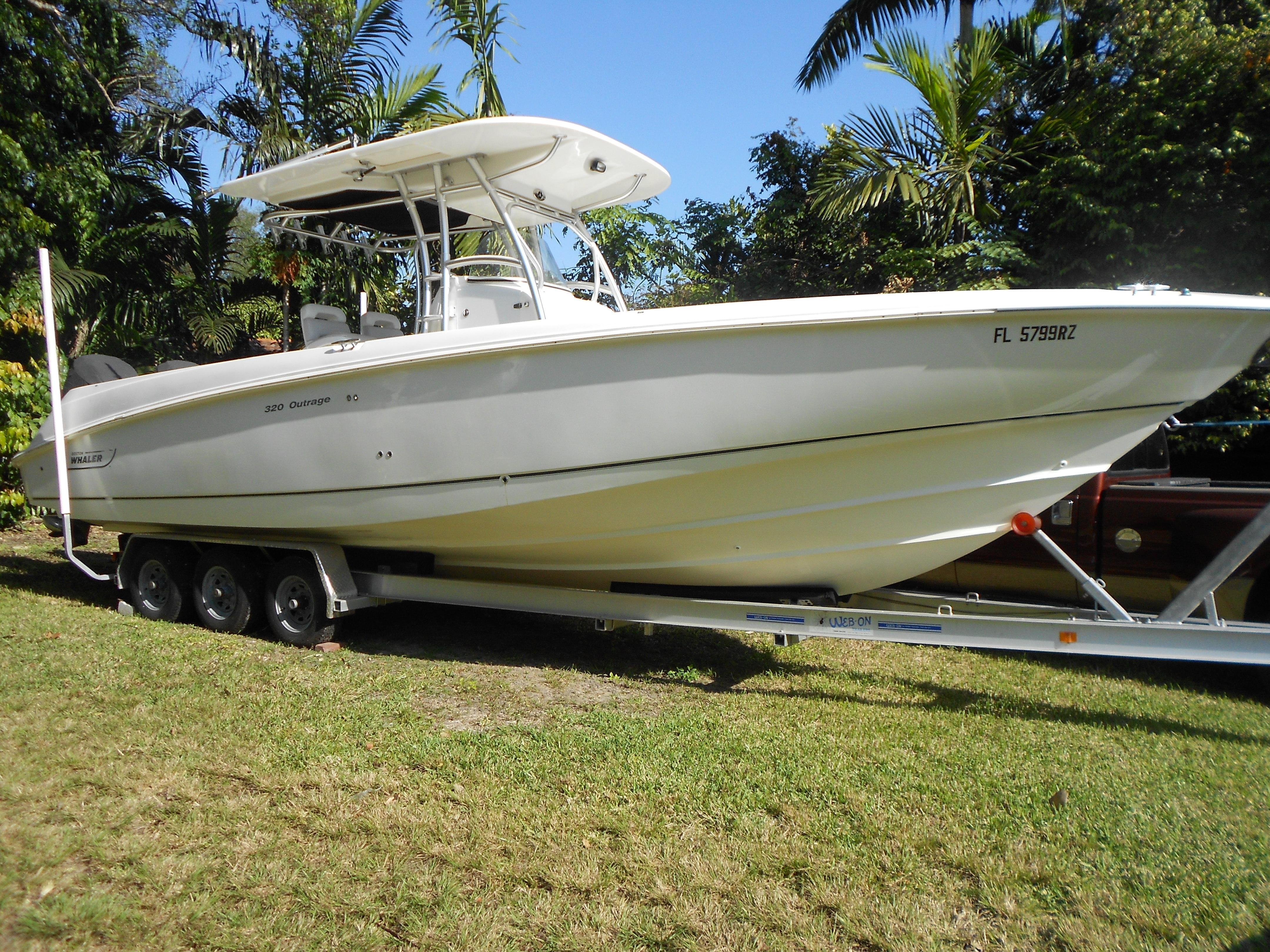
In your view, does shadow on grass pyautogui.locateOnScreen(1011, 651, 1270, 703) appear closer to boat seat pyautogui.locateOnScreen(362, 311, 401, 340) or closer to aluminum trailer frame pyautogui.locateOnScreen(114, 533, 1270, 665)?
aluminum trailer frame pyautogui.locateOnScreen(114, 533, 1270, 665)

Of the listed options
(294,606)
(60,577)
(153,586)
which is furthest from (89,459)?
(60,577)

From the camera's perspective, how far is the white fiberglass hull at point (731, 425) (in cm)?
394

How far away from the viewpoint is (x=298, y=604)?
5914mm

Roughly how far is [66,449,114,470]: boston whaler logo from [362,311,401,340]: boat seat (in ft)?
7.27

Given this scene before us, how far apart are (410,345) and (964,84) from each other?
7003 millimetres

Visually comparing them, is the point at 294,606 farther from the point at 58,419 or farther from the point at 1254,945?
the point at 1254,945

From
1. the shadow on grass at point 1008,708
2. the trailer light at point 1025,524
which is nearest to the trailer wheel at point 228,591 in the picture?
the shadow on grass at point 1008,708

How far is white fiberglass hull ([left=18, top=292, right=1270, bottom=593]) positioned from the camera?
3941 millimetres

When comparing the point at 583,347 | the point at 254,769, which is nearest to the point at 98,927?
the point at 254,769

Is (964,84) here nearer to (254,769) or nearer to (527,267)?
(527,267)

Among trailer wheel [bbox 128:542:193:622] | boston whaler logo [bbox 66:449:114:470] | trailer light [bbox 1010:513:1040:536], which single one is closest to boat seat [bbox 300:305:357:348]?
boston whaler logo [bbox 66:449:114:470]

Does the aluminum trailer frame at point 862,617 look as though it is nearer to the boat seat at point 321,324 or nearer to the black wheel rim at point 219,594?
the black wheel rim at point 219,594

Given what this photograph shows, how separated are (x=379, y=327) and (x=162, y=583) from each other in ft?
9.03

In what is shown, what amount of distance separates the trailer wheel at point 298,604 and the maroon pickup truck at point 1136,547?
4060mm
